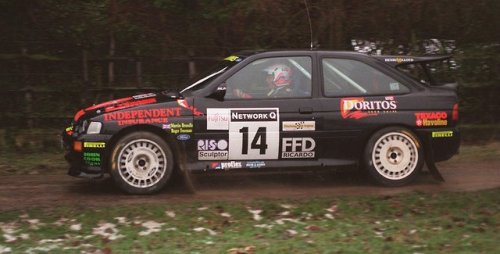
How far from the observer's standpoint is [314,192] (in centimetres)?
752

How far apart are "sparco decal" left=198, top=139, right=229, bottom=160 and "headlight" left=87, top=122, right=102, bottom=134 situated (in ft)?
3.72

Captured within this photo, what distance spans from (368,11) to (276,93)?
14.1 feet

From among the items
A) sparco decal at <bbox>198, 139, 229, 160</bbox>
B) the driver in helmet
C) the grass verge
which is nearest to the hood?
sparco decal at <bbox>198, 139, 229, 160</bbox>

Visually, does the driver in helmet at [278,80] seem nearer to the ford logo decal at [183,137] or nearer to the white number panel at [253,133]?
the white number panel at [253,133]

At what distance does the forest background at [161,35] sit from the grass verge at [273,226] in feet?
15.0

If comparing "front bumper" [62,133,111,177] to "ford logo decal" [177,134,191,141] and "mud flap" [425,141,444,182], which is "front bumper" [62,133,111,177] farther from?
"mud flap" [425,141,444,182]

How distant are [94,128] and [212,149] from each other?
4.41 feet

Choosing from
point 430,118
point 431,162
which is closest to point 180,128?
point 430,118

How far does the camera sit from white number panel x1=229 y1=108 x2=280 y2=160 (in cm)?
723

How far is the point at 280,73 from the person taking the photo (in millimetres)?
7488

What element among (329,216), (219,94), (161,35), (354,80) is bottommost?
(329,216)

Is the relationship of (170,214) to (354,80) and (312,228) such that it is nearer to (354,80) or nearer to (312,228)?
(312,228)

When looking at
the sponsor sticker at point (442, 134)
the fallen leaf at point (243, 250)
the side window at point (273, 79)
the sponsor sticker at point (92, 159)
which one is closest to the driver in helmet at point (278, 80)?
the side window at point (273, 79)

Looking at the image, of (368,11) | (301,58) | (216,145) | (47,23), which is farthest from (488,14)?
(47,23)
